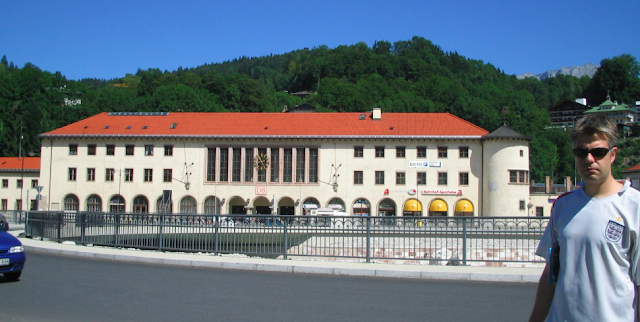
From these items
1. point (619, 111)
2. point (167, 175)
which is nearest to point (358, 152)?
point (167, 175)

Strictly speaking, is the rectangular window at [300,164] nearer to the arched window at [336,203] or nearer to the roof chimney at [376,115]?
the arched window at [336,203]

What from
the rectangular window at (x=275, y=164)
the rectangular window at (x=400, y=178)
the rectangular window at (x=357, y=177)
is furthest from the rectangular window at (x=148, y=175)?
the rectangular window at (x=400, y=178)

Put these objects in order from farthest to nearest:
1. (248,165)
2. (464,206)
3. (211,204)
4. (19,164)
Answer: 1. (19,164)
2. (248,165)
3. (211,204)
4. (464,206)

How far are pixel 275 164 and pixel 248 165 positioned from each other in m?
2.96

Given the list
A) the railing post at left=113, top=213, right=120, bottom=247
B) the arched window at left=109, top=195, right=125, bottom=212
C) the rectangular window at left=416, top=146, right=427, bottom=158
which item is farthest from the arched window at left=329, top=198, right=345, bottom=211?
the railing post at left=113, top=213, right=120, bottom=247

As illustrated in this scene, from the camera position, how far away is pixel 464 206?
61.8m

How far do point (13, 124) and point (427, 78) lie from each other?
9326 centimetres

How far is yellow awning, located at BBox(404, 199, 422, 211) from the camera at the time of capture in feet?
202

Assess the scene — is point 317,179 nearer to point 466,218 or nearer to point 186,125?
point 186,125

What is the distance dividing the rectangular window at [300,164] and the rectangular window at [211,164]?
9163mm


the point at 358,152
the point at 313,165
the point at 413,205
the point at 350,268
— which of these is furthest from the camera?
the point at 313,165

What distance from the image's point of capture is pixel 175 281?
43.7 feet

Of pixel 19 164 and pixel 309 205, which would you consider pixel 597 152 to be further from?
pixel 19 164

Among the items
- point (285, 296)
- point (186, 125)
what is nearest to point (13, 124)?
point (186, 125)
